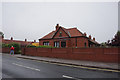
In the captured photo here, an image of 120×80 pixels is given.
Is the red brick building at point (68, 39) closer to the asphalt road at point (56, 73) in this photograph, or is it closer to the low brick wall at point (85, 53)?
the low brick wall at point (85, 53)

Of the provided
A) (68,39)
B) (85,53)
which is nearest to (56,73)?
(85,53)

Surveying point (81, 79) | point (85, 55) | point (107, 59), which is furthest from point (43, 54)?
point (81, 79)

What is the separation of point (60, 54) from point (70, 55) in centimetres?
177

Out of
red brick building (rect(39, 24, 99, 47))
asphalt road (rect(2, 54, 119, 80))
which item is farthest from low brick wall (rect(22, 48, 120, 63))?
red brick building (rect(39, 24, 99, 47))

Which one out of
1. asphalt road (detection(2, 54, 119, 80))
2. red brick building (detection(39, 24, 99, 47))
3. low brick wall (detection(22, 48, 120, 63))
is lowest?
asphalt road (detection(2, 54, 119, 80))

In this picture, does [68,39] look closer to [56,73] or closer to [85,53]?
[85,53]

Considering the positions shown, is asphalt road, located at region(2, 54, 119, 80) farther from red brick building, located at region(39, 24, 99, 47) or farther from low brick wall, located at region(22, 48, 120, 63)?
red brick building, located at region(39, 24, 99, 47)

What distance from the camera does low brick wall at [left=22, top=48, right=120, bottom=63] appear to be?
9977 millimetres

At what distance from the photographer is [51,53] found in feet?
47.4

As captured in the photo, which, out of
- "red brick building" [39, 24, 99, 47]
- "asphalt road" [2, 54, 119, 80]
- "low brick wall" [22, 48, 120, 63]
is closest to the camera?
"asphalt road" [2, 54, 119, 80]

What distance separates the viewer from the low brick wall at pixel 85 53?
32.7ft

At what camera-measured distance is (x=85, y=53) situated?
37.4 ft

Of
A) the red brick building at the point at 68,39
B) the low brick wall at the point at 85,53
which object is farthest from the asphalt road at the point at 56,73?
the red brick building at the point at 68,39

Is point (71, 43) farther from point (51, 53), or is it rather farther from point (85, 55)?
point (85, 55)
